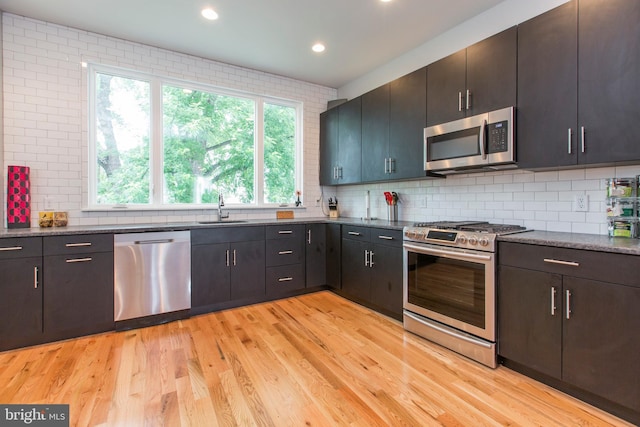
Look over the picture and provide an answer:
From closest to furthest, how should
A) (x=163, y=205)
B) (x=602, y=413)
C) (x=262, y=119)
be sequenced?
(x=602, y=413)
(x=163, y=205)
(x=262, y=119)

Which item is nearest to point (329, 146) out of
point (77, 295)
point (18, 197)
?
point (77, 295)

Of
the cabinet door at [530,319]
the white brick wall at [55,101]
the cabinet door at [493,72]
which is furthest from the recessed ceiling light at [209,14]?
the cabinet door at [530,319]

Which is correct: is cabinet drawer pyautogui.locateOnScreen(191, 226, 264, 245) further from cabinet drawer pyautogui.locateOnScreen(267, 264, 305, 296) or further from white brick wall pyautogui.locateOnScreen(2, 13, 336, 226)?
white brick wall pyautogui.locateOnScreen(2, 13, 336, 226)

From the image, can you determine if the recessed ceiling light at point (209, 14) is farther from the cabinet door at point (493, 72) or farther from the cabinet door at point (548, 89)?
the cabinet door at point (548, 89)

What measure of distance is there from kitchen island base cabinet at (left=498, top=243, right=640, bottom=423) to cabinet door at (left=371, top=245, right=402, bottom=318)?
973 millimetres

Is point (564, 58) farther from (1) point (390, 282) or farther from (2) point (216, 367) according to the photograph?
(2) point (216, 367)

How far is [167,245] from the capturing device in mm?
3055

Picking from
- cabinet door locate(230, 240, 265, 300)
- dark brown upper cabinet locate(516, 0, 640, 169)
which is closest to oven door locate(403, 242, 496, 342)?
dark brown upper cabinet locate(516, 0, 640, 169)

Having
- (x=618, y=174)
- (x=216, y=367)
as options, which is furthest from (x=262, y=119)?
(x=618, y=174)

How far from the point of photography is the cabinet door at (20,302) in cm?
242

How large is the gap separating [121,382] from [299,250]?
2216 millimetres

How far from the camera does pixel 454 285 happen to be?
8.07 feet

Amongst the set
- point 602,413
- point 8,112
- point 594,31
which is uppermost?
point 594,31

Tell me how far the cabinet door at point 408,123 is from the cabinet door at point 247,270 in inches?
69.4
